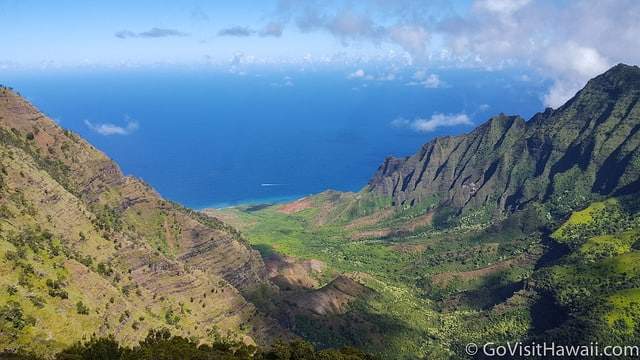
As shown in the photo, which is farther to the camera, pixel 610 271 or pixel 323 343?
pixel 610 271

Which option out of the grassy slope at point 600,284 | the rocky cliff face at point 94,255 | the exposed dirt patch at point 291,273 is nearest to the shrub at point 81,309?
the rocky cliff face at point 94,255

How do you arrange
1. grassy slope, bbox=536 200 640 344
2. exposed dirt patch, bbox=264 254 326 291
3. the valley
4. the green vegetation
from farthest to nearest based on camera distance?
exposed dirt patch, bbox=264 254 326 291 → grassy slope, bbox=536 200 640 344 → the valley → the green vegetation

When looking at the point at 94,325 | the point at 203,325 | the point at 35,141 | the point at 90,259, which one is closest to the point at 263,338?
the point at 203,325

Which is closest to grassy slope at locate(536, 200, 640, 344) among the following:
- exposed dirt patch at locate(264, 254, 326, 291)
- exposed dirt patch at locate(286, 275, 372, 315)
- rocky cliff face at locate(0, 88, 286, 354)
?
exposed dirt patch at locate(286, 275, 372, 315)

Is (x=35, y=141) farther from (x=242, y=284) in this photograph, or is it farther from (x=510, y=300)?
(x=510, y=300)

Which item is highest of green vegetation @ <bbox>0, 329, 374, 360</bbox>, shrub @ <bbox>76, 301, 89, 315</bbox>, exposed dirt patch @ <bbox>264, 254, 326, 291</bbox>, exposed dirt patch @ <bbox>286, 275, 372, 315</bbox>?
exposed dirt patch @ <bbox>264, 254, 326, 291</bbox>

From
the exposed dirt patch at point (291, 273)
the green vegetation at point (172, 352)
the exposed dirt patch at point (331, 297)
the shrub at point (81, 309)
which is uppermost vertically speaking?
the exposed dirt patch at point (291, 273)

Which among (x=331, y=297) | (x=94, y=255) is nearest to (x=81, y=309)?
(x=94, y=255)

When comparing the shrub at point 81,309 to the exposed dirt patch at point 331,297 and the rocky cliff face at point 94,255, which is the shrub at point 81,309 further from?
the exposed dirt patch at point 331,297

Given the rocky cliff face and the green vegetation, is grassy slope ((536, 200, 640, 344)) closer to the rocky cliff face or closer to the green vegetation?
the rocky cliff face
